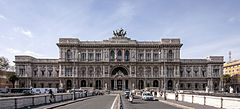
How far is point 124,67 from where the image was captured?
104 metres

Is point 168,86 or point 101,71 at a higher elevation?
point 101,71

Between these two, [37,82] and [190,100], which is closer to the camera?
[190,100]

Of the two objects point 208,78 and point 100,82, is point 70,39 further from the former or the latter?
point 208,78

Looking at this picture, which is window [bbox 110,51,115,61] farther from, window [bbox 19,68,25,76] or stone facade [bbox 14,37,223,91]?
window [bbox 19,68,25,76]

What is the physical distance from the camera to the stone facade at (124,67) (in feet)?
338

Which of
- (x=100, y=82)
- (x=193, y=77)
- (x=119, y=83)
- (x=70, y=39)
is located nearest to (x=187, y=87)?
(x=193, y=77)

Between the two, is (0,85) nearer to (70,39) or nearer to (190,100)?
(70,39)

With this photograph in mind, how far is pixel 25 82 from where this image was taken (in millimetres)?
105562

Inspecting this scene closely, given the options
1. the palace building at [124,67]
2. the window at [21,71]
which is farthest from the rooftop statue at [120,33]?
the window at [21,71]

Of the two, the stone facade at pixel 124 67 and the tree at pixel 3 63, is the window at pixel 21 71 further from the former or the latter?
the tree at pixel 3 63

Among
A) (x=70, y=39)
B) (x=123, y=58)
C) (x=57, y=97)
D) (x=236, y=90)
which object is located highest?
(x=70, y=39)

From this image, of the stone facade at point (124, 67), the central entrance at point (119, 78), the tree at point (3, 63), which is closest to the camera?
the tree at point (3, 63)

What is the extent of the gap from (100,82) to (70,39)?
2229 centimetres

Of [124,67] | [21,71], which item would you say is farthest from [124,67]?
[21,71]
